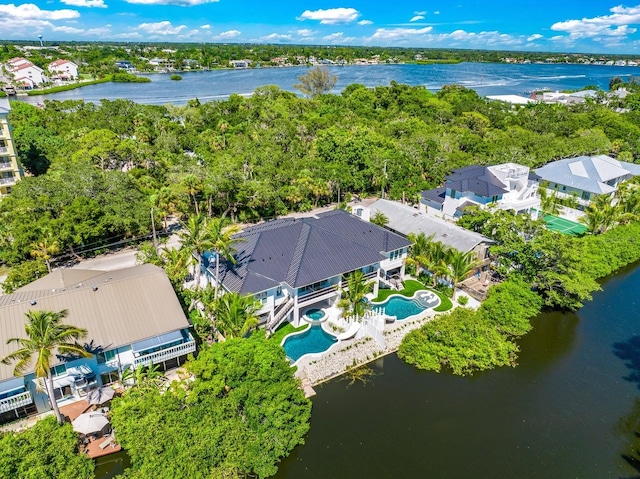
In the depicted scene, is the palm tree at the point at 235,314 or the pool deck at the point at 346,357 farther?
the pool deck at the point at 346,357

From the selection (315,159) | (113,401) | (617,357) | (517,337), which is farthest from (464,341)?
(315,159)

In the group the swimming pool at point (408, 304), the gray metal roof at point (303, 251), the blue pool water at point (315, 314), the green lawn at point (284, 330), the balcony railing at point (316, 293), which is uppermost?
the gray metal roof at point (303, 251)

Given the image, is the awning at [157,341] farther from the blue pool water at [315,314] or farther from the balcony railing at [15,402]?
the blue pool water at [315,314]

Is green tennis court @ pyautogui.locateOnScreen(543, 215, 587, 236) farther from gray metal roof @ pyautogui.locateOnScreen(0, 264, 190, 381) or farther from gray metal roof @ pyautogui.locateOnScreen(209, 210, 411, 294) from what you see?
gray metal roof @ pyautogui.locateOnScreen(0, 264, 190, 381)

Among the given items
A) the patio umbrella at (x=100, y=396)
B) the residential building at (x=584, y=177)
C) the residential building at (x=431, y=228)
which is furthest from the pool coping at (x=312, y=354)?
the residential building at (x=584, y=177)

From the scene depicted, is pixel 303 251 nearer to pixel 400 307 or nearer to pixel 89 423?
pixel 400 307

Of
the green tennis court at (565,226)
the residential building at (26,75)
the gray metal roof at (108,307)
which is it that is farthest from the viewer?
the residential building at (26,75)

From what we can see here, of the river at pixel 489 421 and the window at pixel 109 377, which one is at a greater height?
the window at pixel 109 377

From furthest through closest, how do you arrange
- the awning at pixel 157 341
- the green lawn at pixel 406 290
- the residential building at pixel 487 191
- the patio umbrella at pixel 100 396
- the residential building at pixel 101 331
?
the residential building at pixel 487 191 < the green lawn at pixel 406 290 < the awning at pixel 157 341 < the patio umbrella at pixel 100 396 < the residential building at pixel 101 331
